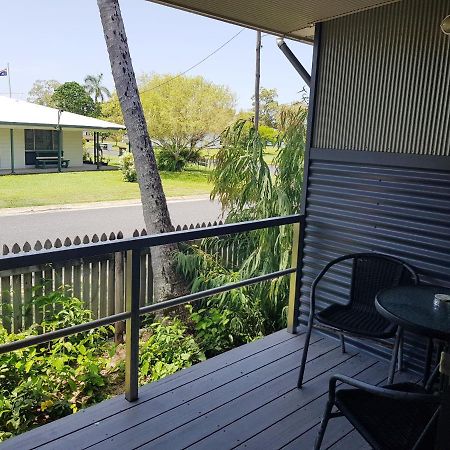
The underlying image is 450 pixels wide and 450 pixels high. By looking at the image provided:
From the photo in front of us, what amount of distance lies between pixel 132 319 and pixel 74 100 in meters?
34.3

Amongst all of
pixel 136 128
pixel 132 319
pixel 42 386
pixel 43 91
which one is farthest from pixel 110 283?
pixel 43 91

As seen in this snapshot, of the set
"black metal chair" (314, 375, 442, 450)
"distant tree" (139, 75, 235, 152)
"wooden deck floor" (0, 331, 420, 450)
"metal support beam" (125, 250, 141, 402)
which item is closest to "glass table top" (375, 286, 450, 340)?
"black metal chair" (314, 375, 442, 450)

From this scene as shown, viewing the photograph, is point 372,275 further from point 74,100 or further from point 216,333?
point 74,100

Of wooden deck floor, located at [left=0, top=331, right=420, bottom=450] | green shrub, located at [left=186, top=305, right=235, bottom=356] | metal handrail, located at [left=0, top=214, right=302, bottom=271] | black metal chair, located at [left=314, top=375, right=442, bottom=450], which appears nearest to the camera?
black metal chair, located at [left=314, top=375, right=442, bottom=450]

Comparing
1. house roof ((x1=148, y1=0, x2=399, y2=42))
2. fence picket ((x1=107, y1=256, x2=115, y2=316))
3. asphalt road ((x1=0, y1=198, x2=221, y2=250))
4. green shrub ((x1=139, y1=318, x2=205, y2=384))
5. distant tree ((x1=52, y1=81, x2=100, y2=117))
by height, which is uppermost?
distant tree ((x1=52, y1=81, x2=100, y2=117))

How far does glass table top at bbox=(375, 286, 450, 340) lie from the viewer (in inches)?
69.3

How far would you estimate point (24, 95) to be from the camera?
3662cm

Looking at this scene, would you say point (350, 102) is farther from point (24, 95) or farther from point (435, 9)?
point (24, 95)

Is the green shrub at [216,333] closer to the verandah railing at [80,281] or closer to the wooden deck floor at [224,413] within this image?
the verandah railing at [80,281]

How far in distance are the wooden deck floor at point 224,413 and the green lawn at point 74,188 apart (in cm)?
1133

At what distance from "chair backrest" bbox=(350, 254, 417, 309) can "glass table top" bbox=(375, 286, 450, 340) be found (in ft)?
1.25

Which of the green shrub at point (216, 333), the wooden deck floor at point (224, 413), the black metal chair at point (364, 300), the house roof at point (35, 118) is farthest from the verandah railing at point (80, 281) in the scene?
the house roof at point (35, 118)

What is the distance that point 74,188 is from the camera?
59.4ft

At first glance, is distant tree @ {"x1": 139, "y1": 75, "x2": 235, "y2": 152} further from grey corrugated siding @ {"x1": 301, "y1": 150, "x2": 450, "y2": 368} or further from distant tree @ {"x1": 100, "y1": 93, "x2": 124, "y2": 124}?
grey corrugated siding @ {"x1": 301, "y1": 150, "x2": 450, "y2": 368}
